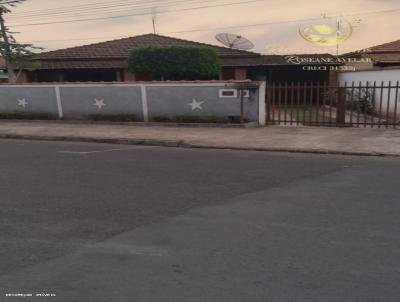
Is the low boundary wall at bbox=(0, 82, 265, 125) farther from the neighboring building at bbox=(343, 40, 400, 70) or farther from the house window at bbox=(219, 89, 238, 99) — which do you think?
the neighboring building at bbox=(343, 40, 400, 70)

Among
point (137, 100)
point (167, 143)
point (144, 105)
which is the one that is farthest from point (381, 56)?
point (167, 143)

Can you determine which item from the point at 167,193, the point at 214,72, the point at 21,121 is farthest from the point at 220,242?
the point at 214,72

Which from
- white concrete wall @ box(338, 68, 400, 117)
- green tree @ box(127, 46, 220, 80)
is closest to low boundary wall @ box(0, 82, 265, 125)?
green tree @ box(127, 46, 220, 80)

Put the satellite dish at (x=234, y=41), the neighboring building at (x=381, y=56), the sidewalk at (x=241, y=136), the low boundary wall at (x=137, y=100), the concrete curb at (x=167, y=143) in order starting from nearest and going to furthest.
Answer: the concrete curb at (x=167, y=143)
the sidewalk at (x=241, y=136)
the low boundary wall at (x=137, y=100)
the neighboring building at (x=381, y=56)
the satellite dish at (x=234, y=41)

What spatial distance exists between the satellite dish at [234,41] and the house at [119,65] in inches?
51.9

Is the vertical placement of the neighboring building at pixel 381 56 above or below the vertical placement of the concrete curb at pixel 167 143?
above

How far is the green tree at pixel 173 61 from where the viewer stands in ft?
65.3

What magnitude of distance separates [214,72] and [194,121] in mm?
6518

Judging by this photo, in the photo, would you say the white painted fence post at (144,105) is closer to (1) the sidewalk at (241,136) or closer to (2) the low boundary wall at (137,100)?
(2) the low boundary wall at (137,100)

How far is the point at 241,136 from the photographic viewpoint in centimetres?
1254

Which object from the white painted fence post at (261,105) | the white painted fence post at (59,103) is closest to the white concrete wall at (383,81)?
the white painted fence post at (261,105)

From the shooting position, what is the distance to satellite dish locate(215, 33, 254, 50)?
2705 cm

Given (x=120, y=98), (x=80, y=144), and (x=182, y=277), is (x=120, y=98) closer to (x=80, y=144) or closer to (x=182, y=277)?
(x=80, y=144)

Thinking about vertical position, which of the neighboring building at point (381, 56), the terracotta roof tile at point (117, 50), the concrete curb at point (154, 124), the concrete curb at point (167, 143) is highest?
the terracotta roof tile at point (117, 50)
